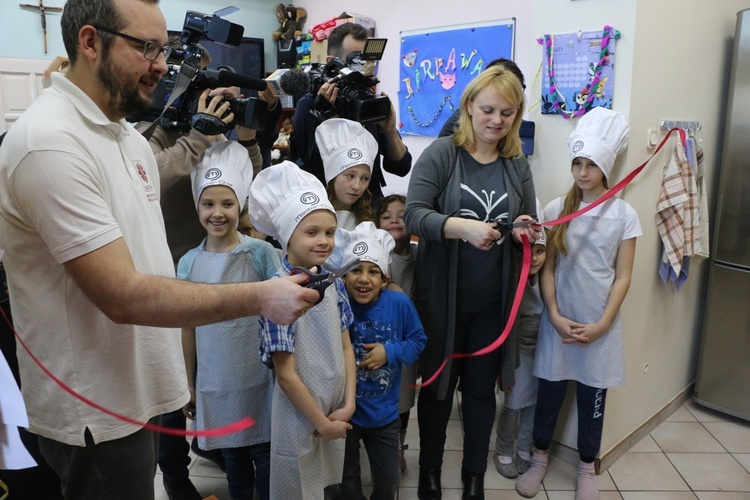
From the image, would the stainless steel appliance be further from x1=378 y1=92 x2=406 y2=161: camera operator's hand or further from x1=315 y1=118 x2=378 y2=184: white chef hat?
x1=315 y1=118 x2=378 y2=184: white chef hat

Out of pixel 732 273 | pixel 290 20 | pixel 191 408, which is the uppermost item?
pixel 290 20

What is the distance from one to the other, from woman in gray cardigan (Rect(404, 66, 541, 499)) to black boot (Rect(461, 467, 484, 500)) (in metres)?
0.25

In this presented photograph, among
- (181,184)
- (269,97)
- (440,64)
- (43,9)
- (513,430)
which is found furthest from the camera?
(43,9)

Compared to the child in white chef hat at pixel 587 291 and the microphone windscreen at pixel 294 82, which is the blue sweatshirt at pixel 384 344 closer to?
the child in white chef hat at pixel 587 291

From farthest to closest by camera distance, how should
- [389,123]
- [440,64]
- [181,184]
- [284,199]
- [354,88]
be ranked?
[440,64] < [389,123] < [354,88] < [181,184] < [284,199]

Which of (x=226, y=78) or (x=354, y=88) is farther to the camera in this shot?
(x=354, y=88)

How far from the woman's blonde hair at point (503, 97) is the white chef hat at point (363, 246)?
40 centimetres

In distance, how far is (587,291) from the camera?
84.5 inches

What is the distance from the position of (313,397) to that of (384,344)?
0.31 meters

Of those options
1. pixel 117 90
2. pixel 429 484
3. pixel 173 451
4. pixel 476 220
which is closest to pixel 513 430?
pixel 429 484

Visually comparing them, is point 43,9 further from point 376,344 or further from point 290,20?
point 376,344

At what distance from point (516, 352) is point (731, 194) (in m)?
1.46

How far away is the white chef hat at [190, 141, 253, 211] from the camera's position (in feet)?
5.79

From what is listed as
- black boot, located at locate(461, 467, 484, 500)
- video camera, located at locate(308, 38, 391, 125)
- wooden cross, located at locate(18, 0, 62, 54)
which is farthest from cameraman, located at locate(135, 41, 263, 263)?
wooden cross, located at locate(18, 0, 62, 54)
